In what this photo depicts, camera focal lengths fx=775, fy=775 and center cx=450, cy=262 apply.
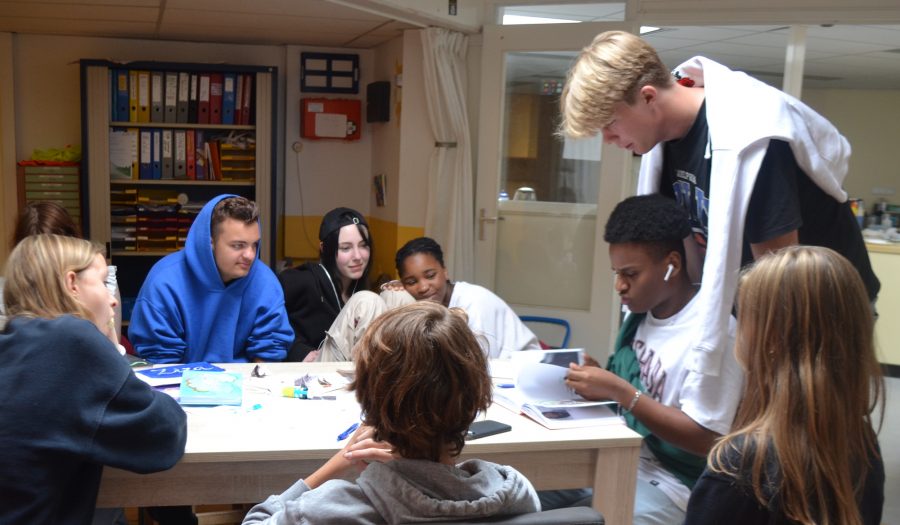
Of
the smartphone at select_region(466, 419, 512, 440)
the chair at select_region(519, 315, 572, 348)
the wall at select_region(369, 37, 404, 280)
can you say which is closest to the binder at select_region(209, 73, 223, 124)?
the wall at select_region(369, 37, 404, 280)

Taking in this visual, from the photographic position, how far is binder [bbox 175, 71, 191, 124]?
502 centimetres

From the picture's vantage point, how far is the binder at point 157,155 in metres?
5.07

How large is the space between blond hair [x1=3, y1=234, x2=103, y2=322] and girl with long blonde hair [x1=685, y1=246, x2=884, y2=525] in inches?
51.3

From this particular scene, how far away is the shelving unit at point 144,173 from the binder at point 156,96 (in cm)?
2

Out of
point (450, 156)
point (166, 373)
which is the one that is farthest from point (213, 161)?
point (166, 373)

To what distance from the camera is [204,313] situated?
268cm

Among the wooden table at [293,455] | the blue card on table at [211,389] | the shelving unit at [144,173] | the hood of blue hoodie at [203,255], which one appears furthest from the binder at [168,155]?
the wooden table at [293,455]

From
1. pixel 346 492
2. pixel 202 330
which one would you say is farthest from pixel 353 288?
pixel 346 492

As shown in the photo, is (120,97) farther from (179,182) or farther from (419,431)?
(419,431)

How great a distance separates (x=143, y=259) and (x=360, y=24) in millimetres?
2241

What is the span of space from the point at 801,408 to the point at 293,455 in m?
1.05

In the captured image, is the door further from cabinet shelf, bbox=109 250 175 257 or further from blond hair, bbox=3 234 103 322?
blond hair, bbox=3 234 103 322

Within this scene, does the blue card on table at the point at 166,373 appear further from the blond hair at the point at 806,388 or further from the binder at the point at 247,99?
the binder at the point at 247,99

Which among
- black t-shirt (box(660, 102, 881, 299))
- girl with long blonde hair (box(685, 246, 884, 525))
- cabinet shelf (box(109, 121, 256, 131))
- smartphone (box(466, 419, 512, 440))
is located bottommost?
smartphone (box(466, 419, 512, 440))
